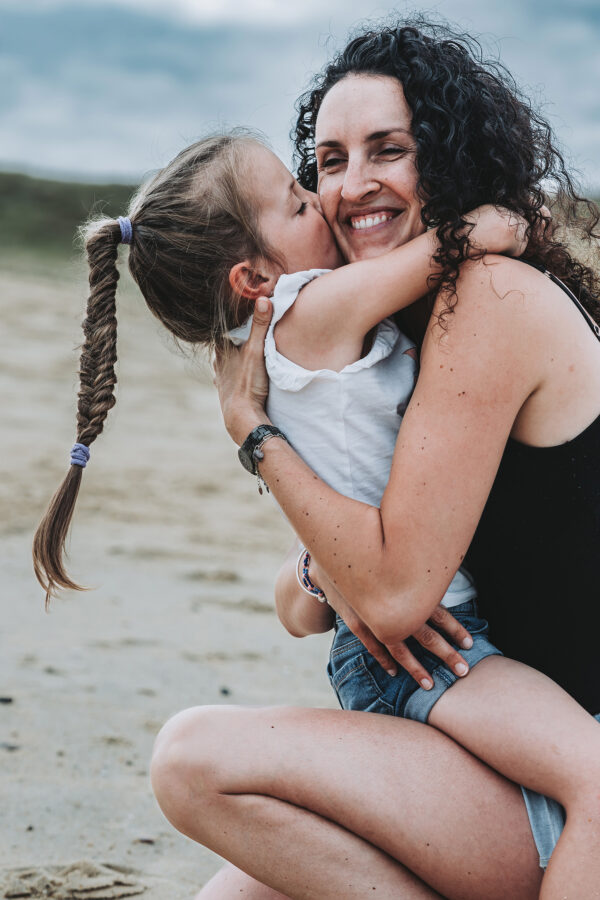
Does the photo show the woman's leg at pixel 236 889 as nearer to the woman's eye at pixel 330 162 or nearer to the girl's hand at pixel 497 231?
the girl's hand at pixel 497 231

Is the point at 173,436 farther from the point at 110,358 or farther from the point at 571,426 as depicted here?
the point at 571,426

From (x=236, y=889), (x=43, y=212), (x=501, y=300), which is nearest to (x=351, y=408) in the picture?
(x=501, y=300)

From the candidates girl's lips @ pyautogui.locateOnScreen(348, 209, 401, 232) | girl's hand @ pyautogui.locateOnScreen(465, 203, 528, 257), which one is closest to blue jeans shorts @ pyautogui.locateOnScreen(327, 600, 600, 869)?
girl's hand @ pyautogui.locateOnScreen(465, 203, 528, 257)

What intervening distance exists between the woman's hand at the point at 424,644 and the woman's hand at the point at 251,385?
0.34 meters

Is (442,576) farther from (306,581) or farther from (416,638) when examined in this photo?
(306,581)

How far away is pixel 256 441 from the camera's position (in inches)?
88.8

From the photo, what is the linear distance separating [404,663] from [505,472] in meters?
0.43

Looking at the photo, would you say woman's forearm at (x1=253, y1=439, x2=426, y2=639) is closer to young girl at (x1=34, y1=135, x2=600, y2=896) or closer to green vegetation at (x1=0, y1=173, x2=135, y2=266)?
young girl at (x1=34, y1=135, x2=600, y2=896)

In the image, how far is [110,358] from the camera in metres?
2.52

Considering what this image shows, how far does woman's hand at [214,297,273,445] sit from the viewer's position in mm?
2303

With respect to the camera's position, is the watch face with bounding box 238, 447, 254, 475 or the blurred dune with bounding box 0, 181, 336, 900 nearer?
the watch face with bounding box 238, 447, 254, 475

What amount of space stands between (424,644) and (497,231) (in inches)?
32.7

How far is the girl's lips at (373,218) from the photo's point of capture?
2361 millimetres

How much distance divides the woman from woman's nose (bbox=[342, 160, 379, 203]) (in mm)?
139
